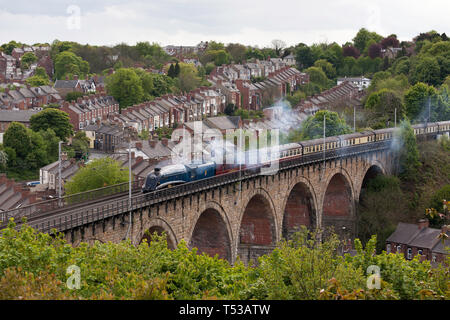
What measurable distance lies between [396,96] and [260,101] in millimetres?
40501

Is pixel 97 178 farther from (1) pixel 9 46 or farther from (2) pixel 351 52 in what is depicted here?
(1) pixel 9 46

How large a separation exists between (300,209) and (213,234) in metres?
13.0

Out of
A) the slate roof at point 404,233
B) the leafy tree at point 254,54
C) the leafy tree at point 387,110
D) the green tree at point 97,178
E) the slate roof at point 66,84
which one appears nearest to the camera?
the green tree at point 97,178

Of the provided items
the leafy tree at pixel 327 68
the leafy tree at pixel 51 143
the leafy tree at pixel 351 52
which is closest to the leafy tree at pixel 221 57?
the leafy tree at pixel 327 68

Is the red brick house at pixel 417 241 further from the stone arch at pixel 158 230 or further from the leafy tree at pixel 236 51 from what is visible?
the leafy tree at pixel 236 51

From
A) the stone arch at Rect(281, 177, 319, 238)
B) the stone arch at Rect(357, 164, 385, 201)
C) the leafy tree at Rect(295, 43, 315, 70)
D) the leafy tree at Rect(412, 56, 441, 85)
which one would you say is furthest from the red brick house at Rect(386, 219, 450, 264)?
the leafy tree at Rect(295, 43, 315, 70)

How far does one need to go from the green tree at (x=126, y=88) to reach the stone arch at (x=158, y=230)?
6947cm

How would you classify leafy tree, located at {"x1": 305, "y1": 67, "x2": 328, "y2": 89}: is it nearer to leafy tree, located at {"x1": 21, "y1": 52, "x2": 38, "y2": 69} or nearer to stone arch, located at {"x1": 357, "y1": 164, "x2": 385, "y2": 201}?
leafy tree, located at {"x1": 21, "y1": 52, "x2": 38, "y2": 69}

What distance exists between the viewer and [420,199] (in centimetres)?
5691

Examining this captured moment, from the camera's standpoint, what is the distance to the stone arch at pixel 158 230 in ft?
101

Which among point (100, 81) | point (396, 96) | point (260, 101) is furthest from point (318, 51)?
point (396, 96)

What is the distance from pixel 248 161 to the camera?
40969mm

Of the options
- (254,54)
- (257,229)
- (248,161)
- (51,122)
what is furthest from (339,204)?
(254,54)
